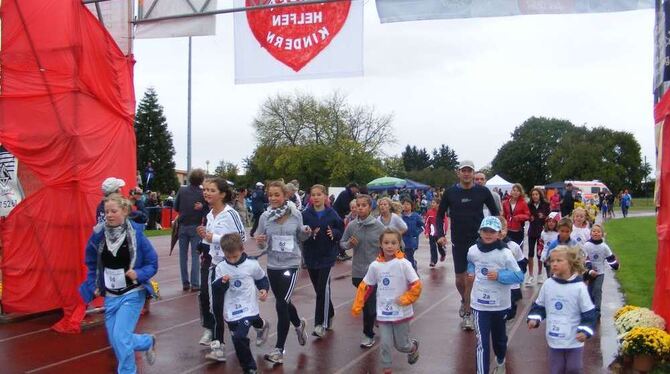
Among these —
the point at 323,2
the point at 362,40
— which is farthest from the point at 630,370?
the point at 323,2

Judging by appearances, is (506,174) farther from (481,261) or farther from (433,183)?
(481,261)

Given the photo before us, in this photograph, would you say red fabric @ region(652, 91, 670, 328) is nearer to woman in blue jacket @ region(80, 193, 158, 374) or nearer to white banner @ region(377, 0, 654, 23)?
white banner @ region(377, 0, 654, 23)

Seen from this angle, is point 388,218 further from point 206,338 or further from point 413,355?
point 206,338

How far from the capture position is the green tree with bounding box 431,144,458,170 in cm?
13200

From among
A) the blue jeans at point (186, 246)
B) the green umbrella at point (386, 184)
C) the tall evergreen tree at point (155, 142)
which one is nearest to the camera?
the blue jeans at point (186, 246)

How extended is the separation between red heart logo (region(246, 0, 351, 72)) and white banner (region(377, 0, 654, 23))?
0.62m

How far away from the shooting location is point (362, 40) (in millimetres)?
8062

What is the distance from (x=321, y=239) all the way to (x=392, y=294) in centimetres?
156

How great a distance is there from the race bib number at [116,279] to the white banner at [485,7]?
177 inches

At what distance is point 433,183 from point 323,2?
93800 millimetres

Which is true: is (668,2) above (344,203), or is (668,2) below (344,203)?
above

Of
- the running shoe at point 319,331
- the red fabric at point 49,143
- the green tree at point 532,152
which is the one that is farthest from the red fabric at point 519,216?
the green tree at point 532,152

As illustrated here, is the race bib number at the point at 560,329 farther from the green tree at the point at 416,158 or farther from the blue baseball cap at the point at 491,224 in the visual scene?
the green tree at the point at 416,158

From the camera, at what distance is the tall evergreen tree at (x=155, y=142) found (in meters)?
61.5
